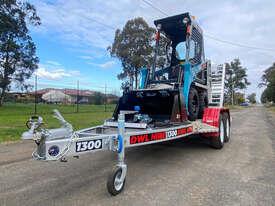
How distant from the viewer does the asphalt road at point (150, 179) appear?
12.8ft

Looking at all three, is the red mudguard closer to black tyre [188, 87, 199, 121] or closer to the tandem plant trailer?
the tandem plant trailer

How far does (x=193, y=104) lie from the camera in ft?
24.2

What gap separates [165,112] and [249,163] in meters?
2.21

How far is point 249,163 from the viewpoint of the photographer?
242 inches

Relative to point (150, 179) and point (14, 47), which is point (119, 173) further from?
point (14, 47)

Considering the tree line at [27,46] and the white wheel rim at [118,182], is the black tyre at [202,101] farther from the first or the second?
the tree line at [27,46]

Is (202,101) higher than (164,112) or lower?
higher

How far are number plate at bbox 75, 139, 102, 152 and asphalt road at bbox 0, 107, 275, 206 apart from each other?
0.71 metres

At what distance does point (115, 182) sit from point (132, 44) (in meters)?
30.3

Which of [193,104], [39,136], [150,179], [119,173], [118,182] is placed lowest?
[150,179]

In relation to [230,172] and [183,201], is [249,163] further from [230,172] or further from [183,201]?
[183,201]

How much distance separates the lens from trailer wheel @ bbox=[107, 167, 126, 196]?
390 cm

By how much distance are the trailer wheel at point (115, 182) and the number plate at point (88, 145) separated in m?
0.43

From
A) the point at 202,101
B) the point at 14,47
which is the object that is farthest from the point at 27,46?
the point at 202,101
